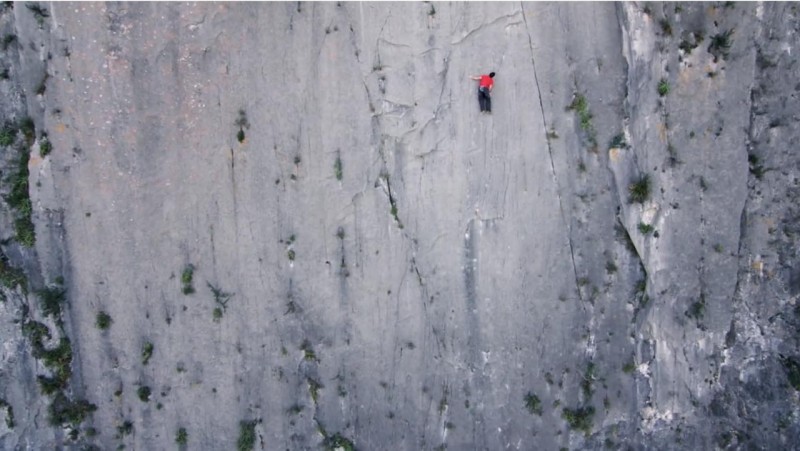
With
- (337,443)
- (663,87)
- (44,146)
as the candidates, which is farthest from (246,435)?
(663,87)

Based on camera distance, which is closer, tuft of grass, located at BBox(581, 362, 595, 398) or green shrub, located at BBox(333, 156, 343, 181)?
green shrub, located at BBox(333, 156, 343, 181)

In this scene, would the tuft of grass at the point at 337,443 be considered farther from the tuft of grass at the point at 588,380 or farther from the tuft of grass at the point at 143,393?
the tuft of grass at the point at 588,380

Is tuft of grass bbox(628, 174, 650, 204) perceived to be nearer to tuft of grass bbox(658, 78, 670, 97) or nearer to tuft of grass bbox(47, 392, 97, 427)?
tuft of grass bbox(658, 78, 670, 97)

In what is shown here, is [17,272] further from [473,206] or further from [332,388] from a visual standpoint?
[473,206]

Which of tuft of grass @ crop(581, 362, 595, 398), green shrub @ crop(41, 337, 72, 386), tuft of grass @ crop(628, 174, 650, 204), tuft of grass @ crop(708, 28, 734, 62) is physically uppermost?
tuft of grass @ crop(708, 28, 734, 62)

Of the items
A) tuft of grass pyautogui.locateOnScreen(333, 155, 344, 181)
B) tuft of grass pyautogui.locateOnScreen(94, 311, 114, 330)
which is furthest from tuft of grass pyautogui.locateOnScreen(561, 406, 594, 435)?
tuft of grass pyautogui.locateOnScreen(94, 311, 114, 330)

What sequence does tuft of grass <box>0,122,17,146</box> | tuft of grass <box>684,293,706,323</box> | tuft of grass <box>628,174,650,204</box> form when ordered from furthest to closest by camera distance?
tuft of grass <box>684,293,706,323</box> < tuft of grass <box>628,174,650,204</box> < tuft of grass <box>0,122,17,146</box>

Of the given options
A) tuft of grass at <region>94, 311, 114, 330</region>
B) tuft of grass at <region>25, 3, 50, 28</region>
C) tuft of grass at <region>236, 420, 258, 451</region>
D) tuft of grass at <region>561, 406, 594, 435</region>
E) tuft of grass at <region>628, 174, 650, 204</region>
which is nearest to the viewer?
tuft of grass at <region>25, 3, 50, 28</region>

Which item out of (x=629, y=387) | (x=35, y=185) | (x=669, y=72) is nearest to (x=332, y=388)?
(x=629, y=387)
